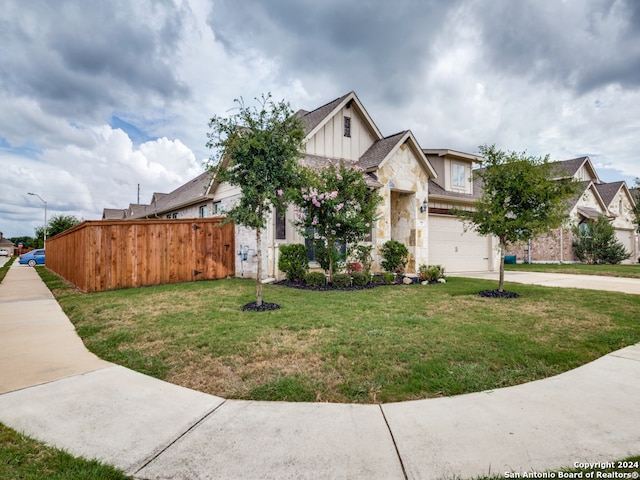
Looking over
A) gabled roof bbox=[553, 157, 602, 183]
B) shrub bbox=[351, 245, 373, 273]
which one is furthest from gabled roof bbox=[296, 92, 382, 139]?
gabled roof bbox=[553, 157, 602, 183]

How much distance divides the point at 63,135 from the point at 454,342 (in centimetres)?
2449

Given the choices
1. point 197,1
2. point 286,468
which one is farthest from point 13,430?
point 197,1

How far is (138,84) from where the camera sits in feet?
39.6

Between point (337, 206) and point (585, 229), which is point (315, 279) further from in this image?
point (585, 229)

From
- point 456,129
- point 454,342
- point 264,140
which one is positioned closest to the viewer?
point 454,342

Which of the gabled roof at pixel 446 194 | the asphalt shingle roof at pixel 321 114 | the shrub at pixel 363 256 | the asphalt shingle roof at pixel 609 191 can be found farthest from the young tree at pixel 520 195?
the asphalt shingle roof at pixel 609 191

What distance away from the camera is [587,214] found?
21828 millimetres

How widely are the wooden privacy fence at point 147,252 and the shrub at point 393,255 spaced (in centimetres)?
576

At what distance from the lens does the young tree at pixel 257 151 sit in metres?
6.79

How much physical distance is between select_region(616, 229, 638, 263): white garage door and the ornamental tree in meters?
24.9

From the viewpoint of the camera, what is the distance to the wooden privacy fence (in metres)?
10.1

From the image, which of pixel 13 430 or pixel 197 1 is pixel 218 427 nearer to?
pixel 13 430

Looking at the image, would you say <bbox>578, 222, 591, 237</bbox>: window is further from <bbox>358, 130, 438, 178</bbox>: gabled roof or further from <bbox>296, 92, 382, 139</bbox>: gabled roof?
<bbox>296, 92, 382, 139</bbox>: gabled roof

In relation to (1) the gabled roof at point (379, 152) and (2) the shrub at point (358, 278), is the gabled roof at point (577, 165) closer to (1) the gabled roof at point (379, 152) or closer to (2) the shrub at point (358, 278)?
(1) the gabled roof at point (379, 152)
